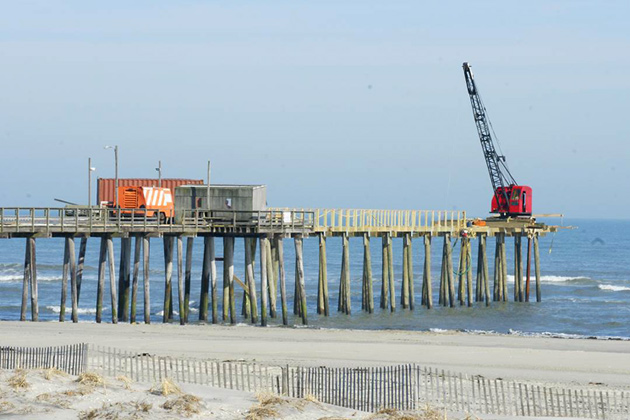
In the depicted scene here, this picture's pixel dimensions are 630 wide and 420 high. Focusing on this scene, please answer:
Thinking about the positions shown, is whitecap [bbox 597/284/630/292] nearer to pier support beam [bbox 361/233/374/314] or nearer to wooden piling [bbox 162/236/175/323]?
pier support beam [bbox 361/233/374/314]

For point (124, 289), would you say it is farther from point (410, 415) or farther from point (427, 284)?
point (410, 415)

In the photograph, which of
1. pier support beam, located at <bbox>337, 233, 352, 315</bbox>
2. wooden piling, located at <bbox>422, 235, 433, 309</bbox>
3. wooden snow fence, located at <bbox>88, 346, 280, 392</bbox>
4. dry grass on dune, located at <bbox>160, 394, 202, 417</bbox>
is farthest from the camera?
wooden piling, located at <bbox>422, 235, 433, 309</bbox>

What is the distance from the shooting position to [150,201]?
51531mm

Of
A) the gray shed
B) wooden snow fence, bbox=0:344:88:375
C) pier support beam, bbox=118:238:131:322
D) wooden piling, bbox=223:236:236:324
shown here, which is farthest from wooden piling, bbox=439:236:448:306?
wooden snow fence, bbox=0:344:88:375

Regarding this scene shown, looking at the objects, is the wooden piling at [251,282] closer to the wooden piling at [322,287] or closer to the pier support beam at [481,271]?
the wooden piling at [322,287]

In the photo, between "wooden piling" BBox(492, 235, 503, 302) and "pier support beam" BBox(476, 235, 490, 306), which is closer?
"pier support beam" BBox(476, 235, 490, 306)

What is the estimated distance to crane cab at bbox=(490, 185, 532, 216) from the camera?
74688 millimetres

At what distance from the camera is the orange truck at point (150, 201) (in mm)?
51219

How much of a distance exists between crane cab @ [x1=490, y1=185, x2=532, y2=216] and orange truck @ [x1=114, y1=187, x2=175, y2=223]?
31179 mm

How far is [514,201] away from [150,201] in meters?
32.5

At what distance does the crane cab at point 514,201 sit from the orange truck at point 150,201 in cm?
3118

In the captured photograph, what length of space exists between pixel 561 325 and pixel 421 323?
8.43 m

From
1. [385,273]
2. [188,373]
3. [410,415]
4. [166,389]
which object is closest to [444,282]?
[385,273]

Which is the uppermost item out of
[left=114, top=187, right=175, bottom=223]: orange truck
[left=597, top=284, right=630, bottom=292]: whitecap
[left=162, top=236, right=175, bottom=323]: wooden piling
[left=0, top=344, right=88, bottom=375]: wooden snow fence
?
[left=114, top=187, right=175, bottom=223]: orange truck
